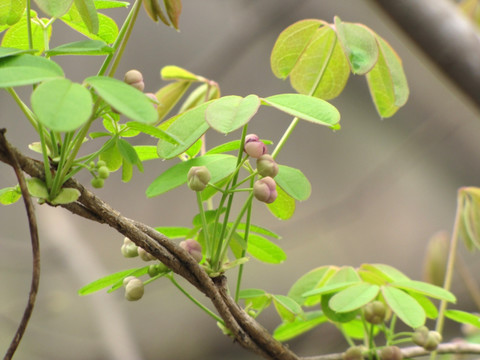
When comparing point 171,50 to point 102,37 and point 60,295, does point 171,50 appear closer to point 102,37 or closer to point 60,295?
point 60,295

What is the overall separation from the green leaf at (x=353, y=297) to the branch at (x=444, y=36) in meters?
0.34

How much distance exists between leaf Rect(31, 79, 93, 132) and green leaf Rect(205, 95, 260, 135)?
80 mm

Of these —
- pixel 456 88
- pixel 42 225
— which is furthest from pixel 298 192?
pixel 42 225

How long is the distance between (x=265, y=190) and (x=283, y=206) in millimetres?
128

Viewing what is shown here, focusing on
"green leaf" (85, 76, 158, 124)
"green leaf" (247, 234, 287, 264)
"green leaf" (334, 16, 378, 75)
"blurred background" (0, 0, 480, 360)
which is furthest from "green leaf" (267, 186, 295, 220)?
"blurred background" (0, 0, 480, 360)

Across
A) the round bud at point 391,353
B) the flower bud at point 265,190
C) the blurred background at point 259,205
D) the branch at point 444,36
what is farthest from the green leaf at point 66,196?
the blurred background at point 259,205

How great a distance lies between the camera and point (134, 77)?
0.34 metres

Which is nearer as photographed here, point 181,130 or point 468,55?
point 181,130

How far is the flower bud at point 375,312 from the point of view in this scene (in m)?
0.48

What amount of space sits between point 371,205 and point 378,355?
187cm

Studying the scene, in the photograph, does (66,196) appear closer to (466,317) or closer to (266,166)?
(266,166)

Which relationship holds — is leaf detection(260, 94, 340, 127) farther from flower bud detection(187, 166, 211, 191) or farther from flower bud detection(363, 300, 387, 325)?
flower bud detection(363, 300, 387, 325)

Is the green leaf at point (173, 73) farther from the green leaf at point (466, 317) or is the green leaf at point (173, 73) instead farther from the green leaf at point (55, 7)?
the green leaf at point (466, 317)

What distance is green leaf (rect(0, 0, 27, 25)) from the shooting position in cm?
36
